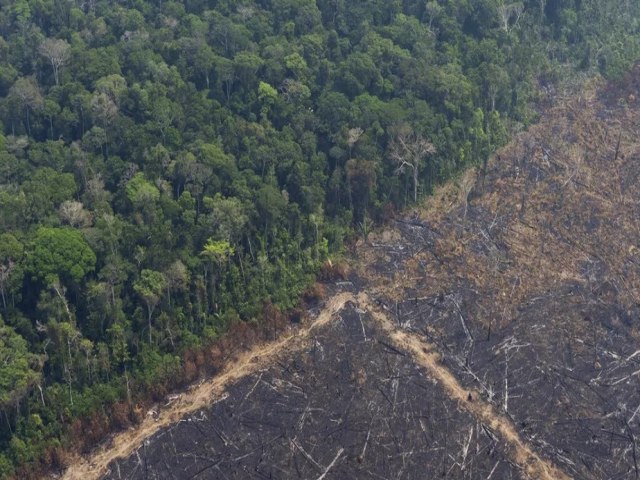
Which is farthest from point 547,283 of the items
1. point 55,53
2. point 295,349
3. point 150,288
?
point 55,53

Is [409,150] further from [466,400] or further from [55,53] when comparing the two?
[55,53]

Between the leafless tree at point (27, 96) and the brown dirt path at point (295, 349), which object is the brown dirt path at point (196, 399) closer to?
the brown dirt path at point (295, 349)

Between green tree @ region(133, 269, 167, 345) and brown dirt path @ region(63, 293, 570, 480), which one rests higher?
green tree @ region(133, 269, 167, 345)

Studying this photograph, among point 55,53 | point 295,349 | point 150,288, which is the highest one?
point 55,53

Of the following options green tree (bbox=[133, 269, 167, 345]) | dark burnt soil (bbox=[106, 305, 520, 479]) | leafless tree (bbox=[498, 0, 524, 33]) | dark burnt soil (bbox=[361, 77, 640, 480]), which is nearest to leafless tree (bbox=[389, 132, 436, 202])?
dark burnt soil (bbox=[361, 77, 640, 480])

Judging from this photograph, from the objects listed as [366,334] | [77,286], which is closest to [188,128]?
[77,286]

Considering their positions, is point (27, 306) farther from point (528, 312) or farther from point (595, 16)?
point (595, 16)

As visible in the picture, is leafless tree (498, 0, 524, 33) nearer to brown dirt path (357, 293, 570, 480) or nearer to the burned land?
the burned land

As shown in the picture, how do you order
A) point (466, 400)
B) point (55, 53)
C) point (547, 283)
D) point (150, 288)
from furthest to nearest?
1. point (55, 53)
2. point (547, 283)
3. point (150, 288)
4. point (466, 400)
